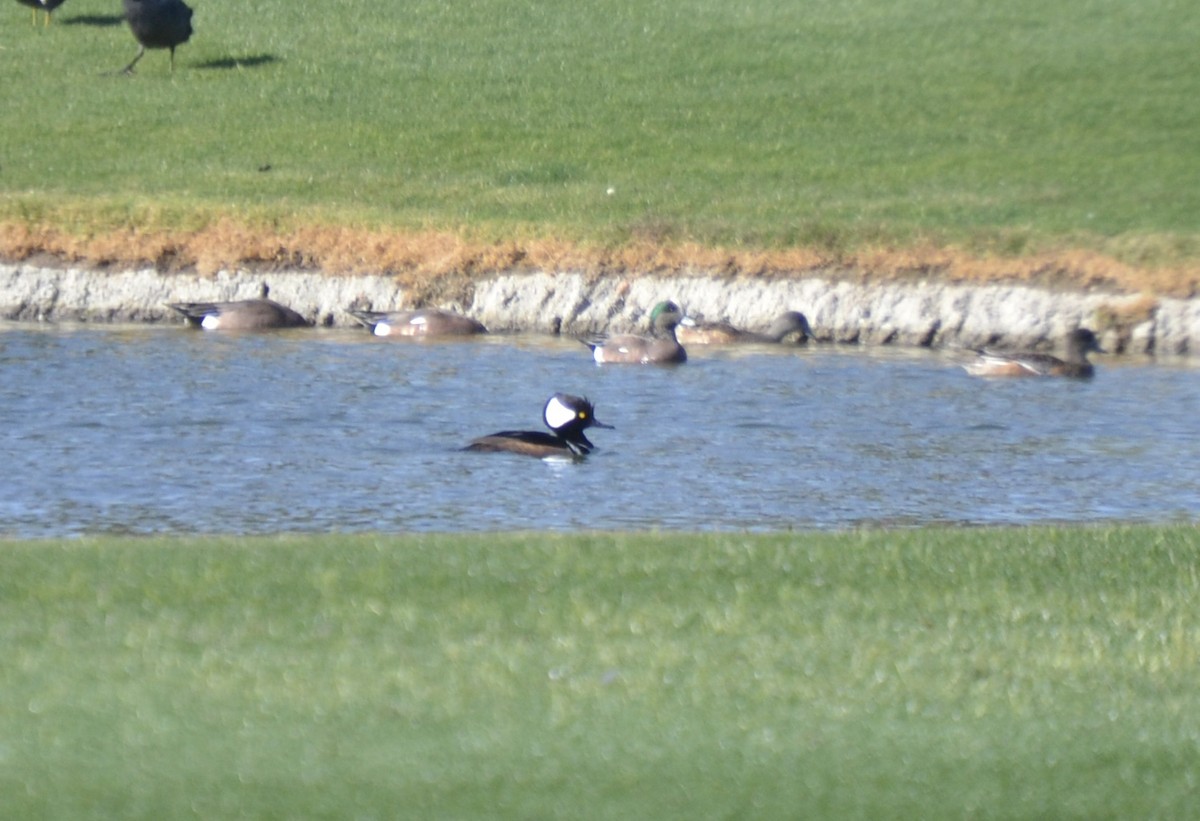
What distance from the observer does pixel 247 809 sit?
17.2 feet

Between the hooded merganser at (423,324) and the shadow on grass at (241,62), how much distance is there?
1422 cm

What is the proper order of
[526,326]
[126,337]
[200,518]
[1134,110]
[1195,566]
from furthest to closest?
[1134,110], [526,326], [126,337], [200,518], [1195,566]

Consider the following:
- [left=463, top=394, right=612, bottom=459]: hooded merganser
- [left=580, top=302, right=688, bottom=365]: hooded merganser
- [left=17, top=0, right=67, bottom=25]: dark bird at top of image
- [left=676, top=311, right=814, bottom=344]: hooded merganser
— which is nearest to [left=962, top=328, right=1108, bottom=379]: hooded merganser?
[left=676, top=311, right=814, bottom=344]: hooded merganser

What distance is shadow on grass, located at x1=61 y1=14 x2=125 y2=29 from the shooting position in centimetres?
3812

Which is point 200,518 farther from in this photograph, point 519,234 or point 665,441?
point 519,234

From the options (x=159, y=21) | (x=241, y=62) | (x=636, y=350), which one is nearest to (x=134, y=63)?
(x=159, y=21)

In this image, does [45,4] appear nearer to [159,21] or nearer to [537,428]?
[159,21]

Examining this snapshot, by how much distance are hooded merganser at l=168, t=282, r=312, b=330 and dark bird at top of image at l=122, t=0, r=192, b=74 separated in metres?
12.5

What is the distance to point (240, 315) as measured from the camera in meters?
21.8

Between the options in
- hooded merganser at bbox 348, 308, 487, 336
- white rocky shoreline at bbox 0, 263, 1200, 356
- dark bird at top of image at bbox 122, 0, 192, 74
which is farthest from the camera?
dark bird at top of image at bbox 122, 0, 192, 74

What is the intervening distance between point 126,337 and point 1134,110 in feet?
55.0

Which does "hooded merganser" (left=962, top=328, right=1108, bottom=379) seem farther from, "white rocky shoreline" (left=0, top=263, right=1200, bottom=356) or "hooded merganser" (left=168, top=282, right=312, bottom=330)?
"hooded merganser" (left=168, top=282, right=312, bottom=330)

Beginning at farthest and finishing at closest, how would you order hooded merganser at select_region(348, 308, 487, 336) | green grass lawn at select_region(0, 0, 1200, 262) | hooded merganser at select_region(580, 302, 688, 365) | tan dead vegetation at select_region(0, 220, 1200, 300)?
1. green grass lawn at select_region(0, 0, 1200, 262)
2. tan dead vegetation at select_region(0, 220, 1200, 300)
3. hooded merganser at select_region(348, 308, 487, 336)
4. hooded merganser at select_region(580, 302, 688, 365)

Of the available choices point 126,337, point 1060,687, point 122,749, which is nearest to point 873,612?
point 1060,687
